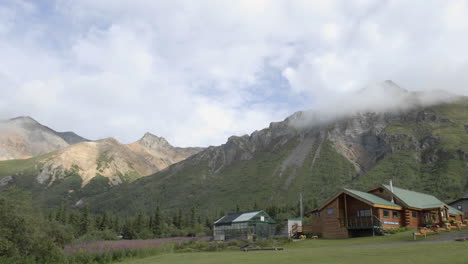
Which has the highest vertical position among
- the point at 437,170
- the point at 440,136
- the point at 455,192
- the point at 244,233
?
the point at 440,136

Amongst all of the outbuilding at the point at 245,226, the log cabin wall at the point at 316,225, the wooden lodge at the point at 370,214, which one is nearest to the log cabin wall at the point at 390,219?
the wooden lodge at the point at 370,214

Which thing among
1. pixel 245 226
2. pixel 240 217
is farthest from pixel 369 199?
pixel 240 217

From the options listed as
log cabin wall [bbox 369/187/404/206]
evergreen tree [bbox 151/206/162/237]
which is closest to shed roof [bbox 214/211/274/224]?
log cabin wall [bbox 369/187/404/206]

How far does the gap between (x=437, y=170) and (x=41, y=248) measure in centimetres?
15782

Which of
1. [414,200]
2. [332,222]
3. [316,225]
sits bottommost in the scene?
[316,225]

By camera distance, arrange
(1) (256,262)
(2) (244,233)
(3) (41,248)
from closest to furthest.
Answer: (1) (256,262) < (3) (41,248) < (2) (244,233)

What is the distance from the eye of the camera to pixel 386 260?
852 inches

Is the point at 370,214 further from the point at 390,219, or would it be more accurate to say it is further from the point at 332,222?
the point at 332,222

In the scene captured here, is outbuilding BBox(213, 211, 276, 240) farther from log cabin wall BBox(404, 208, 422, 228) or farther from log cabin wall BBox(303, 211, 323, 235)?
log cabin wall BBox(404, 208, 422, 228)

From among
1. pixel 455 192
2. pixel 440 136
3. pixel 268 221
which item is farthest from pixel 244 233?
pixel 440 136

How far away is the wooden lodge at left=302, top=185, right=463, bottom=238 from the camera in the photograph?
50531mm

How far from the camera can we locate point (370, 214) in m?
50.9

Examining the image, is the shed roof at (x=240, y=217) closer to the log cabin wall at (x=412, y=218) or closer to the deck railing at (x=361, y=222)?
the deck railing at (x=361, y=222)

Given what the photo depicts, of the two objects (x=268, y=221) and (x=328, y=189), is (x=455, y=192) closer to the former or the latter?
(x=328, y=189)
